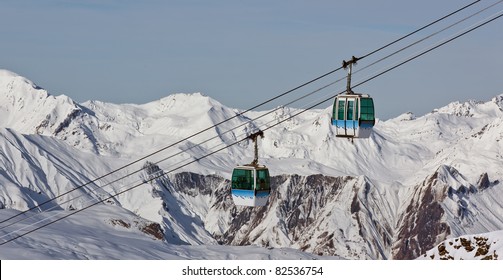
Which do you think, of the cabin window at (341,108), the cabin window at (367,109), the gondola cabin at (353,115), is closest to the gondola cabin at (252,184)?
the gondola cabin at (353,115)

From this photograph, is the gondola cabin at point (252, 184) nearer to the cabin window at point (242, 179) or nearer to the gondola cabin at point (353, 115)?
the cabin window at point (242, 179)

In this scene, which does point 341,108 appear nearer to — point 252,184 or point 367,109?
point 367,109

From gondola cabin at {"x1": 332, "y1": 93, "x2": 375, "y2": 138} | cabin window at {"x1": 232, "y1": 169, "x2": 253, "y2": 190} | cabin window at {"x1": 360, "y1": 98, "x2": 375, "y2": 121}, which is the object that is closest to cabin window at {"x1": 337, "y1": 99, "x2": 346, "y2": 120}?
gondola cabin at {"x1": 332, "y1": 93, "x2": 375, "y2": 138}

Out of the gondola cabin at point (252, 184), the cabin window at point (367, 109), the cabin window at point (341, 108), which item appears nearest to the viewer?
the cabin window at point (367, 109)

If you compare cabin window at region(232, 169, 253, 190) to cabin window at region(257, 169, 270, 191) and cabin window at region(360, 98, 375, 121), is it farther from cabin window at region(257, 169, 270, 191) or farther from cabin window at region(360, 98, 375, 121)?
cabin window at region(360, 98, 375, 121)
